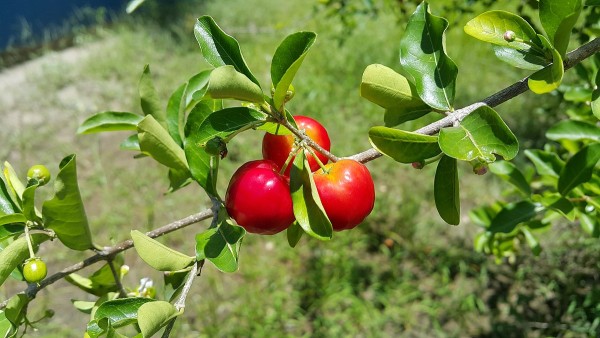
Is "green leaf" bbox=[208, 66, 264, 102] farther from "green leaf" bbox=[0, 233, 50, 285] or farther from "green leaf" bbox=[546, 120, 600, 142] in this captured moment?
"green leaf" bbox=[546, 120, 600, 142]

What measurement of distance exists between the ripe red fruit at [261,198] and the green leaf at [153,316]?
0.18 meters

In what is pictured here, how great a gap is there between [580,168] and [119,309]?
1010 millimetres

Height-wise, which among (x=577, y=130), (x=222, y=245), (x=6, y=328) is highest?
(x=222, y=245)

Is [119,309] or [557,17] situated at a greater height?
[557,17]

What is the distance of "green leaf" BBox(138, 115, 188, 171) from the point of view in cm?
92

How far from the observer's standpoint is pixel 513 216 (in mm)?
1481

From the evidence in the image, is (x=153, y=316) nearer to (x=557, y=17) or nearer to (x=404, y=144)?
(x=404, y=144)

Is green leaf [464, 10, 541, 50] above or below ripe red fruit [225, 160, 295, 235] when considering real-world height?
above

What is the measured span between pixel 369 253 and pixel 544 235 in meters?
0.86

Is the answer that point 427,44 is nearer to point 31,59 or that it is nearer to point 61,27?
point 31,59

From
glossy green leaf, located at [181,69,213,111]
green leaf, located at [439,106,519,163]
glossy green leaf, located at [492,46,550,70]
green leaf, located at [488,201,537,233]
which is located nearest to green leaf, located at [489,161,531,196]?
green leaf, located at [488,201,537,233]

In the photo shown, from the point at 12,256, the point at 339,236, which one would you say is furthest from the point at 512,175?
the point at 339,236

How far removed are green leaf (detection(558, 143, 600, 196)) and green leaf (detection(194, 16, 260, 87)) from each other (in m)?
0.80

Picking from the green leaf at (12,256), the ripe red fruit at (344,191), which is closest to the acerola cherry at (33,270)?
the green leaf at (12,256)
